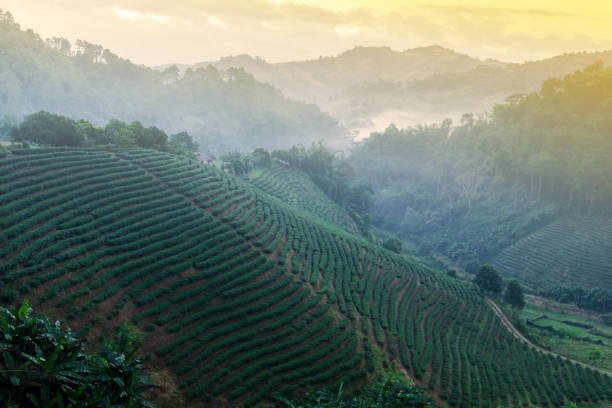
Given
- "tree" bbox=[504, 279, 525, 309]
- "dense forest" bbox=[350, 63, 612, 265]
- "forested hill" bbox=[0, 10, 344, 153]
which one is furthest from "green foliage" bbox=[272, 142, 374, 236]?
"forested hill" bbox=[0, 10, 344, 153]

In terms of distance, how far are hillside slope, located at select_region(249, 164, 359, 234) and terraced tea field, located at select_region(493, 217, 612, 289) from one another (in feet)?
82.9

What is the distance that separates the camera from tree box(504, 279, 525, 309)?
136 feet

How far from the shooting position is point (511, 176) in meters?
75.3

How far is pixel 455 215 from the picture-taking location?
7700cm

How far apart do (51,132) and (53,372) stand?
38.4 m

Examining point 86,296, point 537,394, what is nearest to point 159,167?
point 86,296

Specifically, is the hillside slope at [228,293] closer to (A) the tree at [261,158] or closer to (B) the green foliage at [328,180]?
(A) the tree at [261,158]

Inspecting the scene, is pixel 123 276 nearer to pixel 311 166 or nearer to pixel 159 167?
pixel 159 167

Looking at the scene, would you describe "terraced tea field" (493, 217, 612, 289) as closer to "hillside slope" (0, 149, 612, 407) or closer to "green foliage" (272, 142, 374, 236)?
"hillside slope" (0, 149, 612, 407)

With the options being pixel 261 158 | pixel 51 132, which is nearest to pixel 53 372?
pixel 51 132

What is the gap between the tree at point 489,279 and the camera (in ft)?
141

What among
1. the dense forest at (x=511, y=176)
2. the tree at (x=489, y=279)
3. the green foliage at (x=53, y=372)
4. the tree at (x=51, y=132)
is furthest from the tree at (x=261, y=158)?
the green foliage at (x=53, y=372)

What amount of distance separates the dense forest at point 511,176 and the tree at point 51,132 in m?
56.0

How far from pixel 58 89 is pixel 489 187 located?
123833 millimetres
